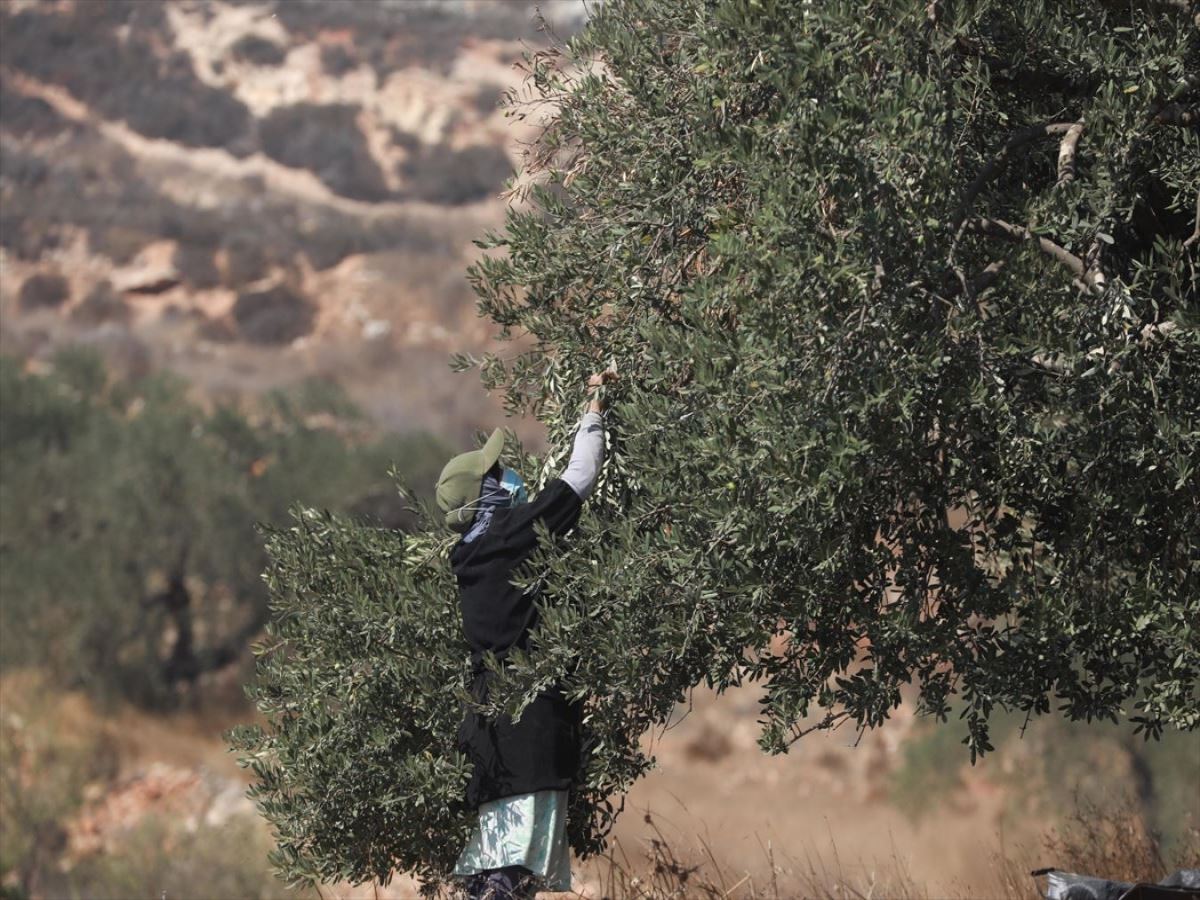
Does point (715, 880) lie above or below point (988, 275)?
below

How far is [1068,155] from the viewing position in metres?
4.58

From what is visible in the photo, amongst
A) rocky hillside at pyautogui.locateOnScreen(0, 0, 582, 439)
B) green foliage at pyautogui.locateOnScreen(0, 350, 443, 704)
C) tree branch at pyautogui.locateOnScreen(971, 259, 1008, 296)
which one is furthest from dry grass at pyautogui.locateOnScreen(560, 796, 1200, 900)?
rocky hillside at pyautogui.locateOnScreen(0, 0, 582, 439)

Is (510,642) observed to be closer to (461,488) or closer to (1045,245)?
(461,488)

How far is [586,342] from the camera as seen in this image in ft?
17.2

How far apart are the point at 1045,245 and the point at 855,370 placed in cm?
80

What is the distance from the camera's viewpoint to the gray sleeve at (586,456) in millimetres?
4730

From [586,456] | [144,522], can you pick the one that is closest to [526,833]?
[586,456]

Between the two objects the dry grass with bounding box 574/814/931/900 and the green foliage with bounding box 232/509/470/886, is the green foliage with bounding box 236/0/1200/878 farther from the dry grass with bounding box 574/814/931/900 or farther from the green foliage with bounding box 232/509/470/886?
the dry grass with bounding box 574/814/931/900

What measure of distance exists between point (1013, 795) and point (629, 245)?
2187 centimetres

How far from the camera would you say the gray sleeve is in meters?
4.73

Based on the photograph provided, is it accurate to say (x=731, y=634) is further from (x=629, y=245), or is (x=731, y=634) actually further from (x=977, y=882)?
(x=977, y=882)

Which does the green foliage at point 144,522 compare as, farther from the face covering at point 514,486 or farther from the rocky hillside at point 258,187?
the face covering at point 514,486

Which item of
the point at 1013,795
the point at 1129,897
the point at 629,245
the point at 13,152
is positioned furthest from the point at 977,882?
the point at 13,152

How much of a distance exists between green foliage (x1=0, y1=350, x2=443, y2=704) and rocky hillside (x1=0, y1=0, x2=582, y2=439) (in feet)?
12.1
